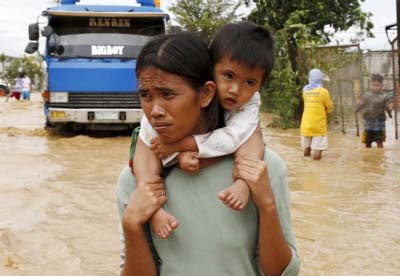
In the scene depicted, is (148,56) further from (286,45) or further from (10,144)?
(286,45)

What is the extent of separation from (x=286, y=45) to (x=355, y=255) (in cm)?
1022

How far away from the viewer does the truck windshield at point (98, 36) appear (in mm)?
11516

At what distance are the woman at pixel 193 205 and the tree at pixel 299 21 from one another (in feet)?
41.1

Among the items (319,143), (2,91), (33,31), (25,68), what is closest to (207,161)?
(319,143)

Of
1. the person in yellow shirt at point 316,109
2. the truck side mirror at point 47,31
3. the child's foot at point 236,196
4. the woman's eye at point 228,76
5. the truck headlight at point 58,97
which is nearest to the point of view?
the child's foot at point 236,196

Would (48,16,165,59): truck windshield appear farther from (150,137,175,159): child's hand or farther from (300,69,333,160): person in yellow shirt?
(150,137,175,159): child's hand

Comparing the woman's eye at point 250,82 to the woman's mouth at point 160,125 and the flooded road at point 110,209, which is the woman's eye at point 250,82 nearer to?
the woman's mouth at point 160,125

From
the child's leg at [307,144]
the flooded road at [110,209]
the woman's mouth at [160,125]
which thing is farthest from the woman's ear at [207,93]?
the child's leg at [307,144]

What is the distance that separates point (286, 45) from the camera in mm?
14539

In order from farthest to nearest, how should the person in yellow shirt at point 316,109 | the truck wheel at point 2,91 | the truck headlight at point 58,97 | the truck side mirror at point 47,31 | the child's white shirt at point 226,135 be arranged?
the truck wheel at point 2,91
the truck headlight at point 58,97
the truck side mirror at point 47,31
the person in yellow shirt at point 316,109
the child's white shirt at point 226,135

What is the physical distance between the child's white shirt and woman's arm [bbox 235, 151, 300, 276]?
0.06 meters

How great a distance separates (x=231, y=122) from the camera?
171 centimetres

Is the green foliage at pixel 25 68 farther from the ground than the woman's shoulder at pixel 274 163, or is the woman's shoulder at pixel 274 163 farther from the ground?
the green foliage at pixel 25 68

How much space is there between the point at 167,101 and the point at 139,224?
30cm
